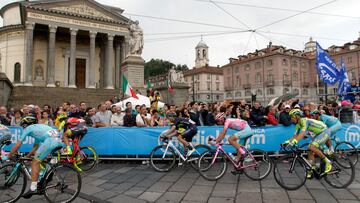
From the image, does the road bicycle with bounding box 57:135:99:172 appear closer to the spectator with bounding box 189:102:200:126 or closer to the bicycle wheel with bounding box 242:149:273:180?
the spectator with bounding box 189:102:200:126

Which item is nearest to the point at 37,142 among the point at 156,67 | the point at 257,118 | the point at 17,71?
the point at 257,118

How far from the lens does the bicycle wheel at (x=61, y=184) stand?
17.2ft

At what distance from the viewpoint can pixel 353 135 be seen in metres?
10.1

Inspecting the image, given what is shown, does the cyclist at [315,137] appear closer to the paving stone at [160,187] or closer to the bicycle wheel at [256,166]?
the bicycle wheel at [256,166]

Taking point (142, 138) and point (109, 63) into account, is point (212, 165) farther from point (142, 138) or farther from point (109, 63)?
point (109, 63)

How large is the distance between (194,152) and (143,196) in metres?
2.23

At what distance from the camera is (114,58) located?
44.1 metres

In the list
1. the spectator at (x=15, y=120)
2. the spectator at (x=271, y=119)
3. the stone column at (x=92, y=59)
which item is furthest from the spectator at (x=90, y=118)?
the stone column at (x=92, y=59)

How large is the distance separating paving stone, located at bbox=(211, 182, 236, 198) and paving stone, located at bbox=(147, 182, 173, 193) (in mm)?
1056

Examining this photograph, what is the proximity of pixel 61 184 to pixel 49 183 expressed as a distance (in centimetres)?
23

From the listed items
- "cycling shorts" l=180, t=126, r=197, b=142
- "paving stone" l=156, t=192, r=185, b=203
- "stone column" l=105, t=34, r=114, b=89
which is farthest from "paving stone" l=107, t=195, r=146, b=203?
"stone column" l=105, t=34, r=114, b=89

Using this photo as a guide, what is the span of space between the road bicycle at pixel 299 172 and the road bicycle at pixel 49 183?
4.02 meters

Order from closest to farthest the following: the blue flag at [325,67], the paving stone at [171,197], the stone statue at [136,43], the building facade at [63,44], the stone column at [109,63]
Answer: the paving stone at [171,197] → the blue flag at [325,67] → the stone statue at [136,43] → the building facade at [63,44] → the stone column at [109,63]

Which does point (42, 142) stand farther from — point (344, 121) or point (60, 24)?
point (60, 24)
